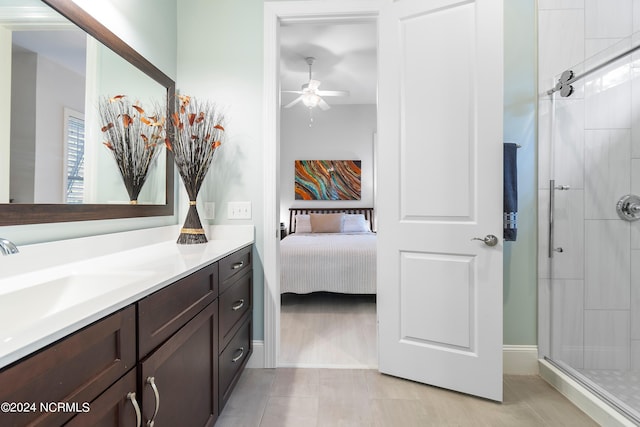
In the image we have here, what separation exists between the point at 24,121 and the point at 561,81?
263 cm

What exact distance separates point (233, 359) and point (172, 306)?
783mm

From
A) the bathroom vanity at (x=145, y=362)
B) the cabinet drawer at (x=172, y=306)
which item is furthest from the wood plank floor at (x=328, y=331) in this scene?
the cabinet drawer at (x=172, y=306)

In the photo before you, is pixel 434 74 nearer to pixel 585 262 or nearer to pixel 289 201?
pixel 585 262

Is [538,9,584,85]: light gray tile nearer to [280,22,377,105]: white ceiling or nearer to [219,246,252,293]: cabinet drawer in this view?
[280,22,377,105]: white ceiling

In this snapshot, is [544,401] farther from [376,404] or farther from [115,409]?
[115,409]

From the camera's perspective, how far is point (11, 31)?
101 centimetres

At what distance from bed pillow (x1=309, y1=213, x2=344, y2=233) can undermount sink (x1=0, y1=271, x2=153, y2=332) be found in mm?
3845

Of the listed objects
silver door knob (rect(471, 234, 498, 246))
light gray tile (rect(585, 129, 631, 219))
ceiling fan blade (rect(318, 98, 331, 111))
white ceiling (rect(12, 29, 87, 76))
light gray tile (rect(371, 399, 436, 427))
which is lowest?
light gray tile (rect(371, 399, 436, 427))

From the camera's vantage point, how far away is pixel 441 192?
5.80 feet

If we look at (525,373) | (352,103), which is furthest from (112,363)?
(352,103)

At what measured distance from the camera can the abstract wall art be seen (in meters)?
5.64

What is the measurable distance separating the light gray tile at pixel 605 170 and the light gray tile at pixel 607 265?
0.27 ft

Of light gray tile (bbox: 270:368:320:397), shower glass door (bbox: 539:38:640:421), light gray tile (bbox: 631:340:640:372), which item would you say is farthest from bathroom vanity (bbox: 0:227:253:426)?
light gray tile (bbox: 631:340:640:372)

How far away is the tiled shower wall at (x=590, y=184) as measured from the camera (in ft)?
5.63
